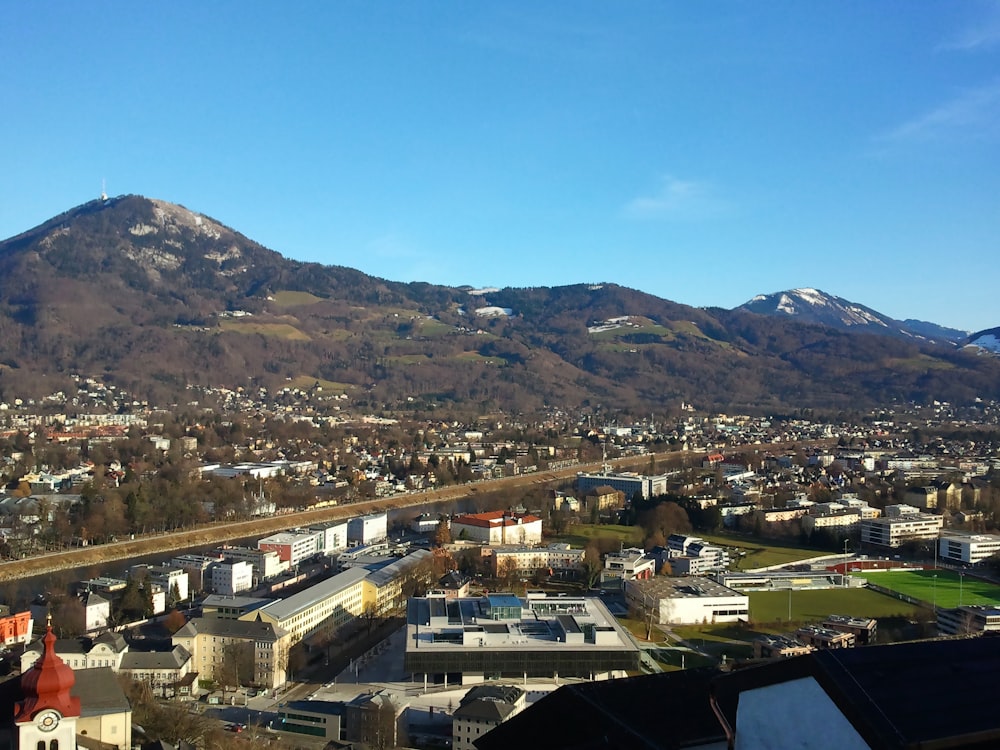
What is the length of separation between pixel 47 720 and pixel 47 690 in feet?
0.50

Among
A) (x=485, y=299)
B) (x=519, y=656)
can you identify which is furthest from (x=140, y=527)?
(x=485, y=299)

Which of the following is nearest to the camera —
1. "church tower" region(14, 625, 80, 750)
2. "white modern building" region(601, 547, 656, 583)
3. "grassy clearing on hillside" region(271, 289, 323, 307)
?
"church tower" region(14, 625, 80, 750)

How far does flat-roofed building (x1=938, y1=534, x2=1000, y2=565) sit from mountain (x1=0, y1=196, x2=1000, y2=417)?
2893 cm

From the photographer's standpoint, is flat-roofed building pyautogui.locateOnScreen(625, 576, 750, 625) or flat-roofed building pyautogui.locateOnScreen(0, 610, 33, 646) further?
flat-roofed building pyautogui.locateOnScreen(625, 576, 750, 625)

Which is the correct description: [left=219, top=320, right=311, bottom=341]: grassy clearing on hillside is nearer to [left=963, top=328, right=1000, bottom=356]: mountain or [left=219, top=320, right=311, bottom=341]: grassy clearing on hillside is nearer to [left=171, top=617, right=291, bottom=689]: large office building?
[left=171, top=617, right=291, bottom=689]: large office building

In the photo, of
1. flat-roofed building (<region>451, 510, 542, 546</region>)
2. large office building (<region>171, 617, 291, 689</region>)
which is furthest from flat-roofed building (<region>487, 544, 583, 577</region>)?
large office building (<region>171, 617, 291, 689</region>)

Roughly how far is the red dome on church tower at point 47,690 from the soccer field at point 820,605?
8.84m

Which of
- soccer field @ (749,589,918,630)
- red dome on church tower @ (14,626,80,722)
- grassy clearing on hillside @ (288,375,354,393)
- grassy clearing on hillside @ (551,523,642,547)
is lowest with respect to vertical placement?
soccer field @ (749,589,918,630)

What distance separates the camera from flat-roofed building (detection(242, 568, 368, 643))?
409 inches

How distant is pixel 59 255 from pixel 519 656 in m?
63.2

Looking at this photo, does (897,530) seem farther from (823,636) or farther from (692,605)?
(823,636)

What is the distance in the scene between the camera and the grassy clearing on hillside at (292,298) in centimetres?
6561

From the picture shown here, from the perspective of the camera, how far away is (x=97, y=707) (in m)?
6.50

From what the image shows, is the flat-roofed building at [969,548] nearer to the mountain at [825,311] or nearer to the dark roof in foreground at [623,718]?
the dark roof in foreground at [623,718]
